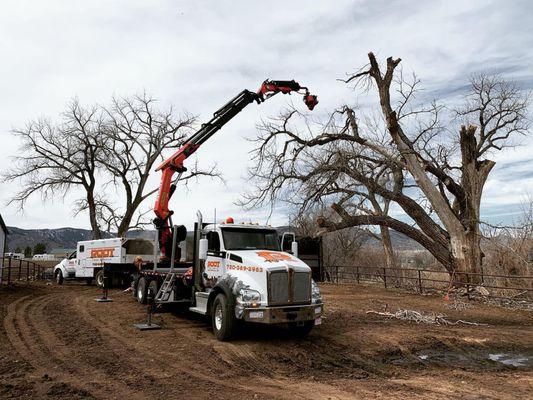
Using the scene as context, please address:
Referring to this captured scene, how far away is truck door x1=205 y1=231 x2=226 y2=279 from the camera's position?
1000cm

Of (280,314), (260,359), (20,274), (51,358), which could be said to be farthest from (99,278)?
(260,359)

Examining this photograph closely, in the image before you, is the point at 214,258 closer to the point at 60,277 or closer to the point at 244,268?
the point at 244,268

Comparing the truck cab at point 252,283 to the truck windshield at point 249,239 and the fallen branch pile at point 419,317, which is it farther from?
the fallen branch pile at point 419,317

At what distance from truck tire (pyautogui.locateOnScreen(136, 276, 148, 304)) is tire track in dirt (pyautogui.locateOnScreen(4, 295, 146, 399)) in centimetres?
316

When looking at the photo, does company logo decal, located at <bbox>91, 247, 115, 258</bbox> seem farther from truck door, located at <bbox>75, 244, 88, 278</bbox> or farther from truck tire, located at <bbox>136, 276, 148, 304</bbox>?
truck tire, located at <bbox>136, 276, 148, 304</bbox>

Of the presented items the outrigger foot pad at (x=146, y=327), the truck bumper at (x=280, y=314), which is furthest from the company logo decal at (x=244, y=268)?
the outrigger foot pad at (x=146, y=327)

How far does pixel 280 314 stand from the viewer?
872cm

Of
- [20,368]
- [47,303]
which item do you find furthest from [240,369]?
[47,303]

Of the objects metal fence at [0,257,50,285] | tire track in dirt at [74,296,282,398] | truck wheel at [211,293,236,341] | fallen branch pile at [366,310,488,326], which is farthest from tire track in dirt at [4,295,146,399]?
metal fence at [0,257,50,285]

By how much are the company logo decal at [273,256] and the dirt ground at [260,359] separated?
5.69 ft

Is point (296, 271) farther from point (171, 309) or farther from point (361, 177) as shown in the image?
point (361, 177)

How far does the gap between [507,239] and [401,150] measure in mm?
6044

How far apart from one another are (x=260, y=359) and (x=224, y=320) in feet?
4.31

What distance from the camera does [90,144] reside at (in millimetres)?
35219
